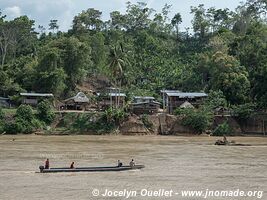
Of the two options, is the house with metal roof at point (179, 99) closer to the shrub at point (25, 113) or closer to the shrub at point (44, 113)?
the shrub at point (44, 113)

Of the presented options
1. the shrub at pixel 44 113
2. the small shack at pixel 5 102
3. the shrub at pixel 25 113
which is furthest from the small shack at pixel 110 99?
the small shack at pixel 5 102

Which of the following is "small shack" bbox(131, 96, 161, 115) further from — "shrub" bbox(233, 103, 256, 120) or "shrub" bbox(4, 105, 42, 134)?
"shrub" bbox(4, 105, 42, 134)

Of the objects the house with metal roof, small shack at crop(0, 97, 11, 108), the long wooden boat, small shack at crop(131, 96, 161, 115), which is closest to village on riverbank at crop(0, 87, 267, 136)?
small shack at crop(131, 96, 161, 115)

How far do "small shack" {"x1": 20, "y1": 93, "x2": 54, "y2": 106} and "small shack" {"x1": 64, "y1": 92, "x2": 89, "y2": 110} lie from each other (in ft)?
9.40

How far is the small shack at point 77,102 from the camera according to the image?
73000 millimetres

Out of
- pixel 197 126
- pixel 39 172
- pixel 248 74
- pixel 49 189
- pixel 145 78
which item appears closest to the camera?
pixel 49 189

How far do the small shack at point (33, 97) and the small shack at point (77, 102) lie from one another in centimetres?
287

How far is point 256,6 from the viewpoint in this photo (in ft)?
333

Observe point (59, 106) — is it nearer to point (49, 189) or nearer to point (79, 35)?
point (79, 35)

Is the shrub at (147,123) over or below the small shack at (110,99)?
below

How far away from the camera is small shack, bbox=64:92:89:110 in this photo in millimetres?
73000

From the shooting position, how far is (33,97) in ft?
238

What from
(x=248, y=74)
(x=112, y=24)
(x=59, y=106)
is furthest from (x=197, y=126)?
(x=112, y=24)

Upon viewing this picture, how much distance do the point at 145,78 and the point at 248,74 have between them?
25.4 meters
